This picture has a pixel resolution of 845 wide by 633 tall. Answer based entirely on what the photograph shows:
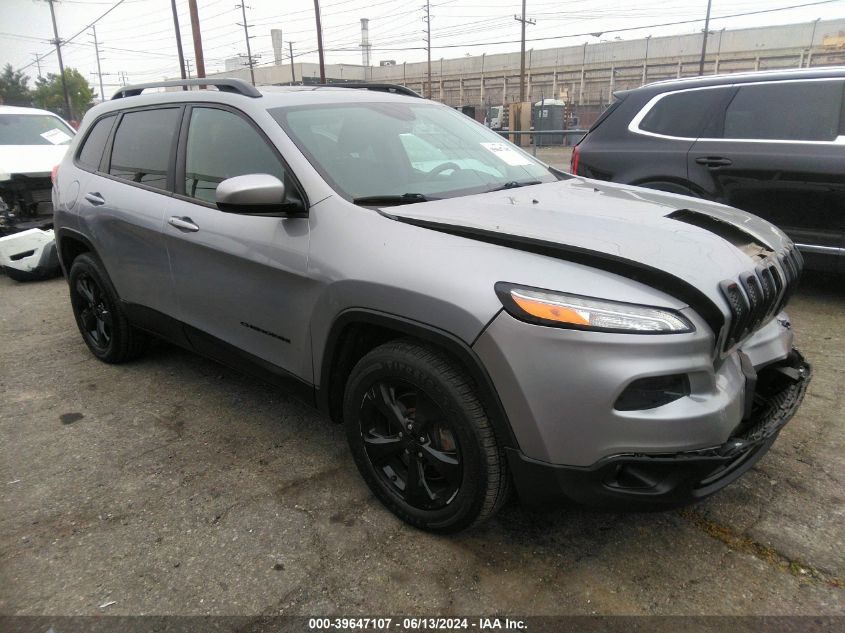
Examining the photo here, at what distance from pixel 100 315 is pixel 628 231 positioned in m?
3.44

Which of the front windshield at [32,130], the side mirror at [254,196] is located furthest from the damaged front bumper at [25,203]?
the side mirror at [254,196]

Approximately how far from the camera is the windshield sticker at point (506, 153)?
3.29 m

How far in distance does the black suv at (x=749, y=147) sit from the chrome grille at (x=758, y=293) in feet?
8.22

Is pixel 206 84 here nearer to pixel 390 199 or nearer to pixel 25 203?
pixel 390 199

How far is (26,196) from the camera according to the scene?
7.05 m

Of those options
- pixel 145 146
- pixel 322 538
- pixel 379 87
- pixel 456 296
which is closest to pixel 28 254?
pixel 145 146

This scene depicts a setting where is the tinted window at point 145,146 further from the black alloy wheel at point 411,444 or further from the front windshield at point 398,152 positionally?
the black alloy wheel at point 411,444

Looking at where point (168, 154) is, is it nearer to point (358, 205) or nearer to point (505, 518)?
point (358, 205)

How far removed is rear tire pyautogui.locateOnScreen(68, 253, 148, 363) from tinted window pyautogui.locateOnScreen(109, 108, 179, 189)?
2.14ft

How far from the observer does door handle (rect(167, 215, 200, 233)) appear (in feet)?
9.93

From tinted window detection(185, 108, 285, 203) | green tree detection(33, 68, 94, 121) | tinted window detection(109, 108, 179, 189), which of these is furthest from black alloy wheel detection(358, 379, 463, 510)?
green tree detection(33, 68, 94, 121)

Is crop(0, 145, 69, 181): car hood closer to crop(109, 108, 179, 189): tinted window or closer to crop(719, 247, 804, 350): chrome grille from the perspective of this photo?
crop(109, 108, 179, 189): tinted window

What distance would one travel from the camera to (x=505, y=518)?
248 centimetres

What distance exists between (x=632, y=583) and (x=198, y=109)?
9.58 feet
